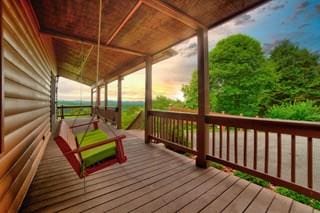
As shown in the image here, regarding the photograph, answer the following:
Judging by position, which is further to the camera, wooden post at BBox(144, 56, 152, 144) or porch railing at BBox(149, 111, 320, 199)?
wooden post at BBox(144, 56, 152, 144)

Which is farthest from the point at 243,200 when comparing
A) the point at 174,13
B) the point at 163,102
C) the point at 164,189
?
the point at 163,102

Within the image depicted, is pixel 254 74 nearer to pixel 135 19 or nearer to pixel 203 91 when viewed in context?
pixel 203 91

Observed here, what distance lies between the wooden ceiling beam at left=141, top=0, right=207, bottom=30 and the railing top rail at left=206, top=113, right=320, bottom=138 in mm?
1715

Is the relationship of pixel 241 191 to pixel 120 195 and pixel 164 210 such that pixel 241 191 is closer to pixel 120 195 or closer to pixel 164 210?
pixel 164 210

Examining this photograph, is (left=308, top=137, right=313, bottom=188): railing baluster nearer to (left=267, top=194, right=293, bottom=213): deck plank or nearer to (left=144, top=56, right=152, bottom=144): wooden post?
(left=267, top=194, right=293, bottom=213): deck plank

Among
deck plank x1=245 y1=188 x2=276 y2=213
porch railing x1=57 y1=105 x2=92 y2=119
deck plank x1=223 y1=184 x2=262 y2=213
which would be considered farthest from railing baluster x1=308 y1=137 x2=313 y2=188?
porch railing x1=57 y1=105 x2=92 y2=119

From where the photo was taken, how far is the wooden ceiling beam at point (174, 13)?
2.62 metres

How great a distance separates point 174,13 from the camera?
2809mm

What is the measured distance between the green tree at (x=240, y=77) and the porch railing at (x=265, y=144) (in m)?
6.33

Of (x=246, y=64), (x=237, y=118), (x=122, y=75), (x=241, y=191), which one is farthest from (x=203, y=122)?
(x=246, y=64)

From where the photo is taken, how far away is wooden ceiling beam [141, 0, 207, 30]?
8.60 feet

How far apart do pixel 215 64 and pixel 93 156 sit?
1309cm

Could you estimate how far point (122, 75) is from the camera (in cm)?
780

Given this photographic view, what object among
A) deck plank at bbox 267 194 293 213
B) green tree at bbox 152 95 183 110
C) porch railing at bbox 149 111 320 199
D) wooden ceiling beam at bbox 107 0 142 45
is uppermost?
wooden ceiling beam at bbox 107 0 142 45
